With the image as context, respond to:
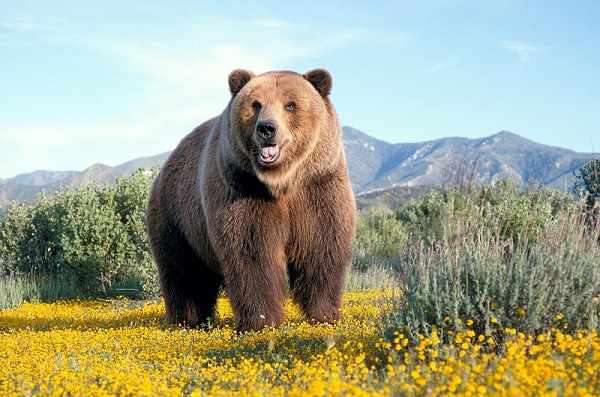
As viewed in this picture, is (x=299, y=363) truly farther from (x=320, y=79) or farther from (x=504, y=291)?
(x=320, y=79)

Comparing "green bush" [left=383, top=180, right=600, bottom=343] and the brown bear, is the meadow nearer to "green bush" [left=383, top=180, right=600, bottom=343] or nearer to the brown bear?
"green bush" [left=383, top=180, right=600, bottom=343]

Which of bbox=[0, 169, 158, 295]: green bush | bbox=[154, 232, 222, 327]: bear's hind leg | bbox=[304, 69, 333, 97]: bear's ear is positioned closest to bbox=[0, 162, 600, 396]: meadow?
bbox=[154, 232, 222, 327]: bear's hind leg

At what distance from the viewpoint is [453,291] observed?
511 cm

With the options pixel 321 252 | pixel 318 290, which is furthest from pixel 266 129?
pixel 318 290

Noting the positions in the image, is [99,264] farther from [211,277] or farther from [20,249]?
[211,277]

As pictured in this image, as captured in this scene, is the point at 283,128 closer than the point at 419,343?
No

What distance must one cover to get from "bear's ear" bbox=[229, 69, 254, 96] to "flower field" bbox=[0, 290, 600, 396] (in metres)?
2.68

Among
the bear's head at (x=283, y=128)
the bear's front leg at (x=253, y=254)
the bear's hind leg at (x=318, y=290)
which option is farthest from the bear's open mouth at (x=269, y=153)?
the bear's hind leg at (x=318, y=290)

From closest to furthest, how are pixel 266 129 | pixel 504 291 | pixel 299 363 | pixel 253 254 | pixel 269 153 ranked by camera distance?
pixel 299 363
pixel 504 291
pixel 266 129
pixel 269 153
pixel 253 254

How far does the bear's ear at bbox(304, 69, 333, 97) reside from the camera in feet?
23.0

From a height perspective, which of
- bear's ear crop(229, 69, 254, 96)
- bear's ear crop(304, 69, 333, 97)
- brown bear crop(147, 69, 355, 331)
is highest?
bear's ear crop(229, 69, 254, 96)

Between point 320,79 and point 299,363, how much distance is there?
10.8 feet

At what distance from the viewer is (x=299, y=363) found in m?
4.97

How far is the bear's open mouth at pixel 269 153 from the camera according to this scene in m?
6.45
